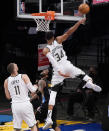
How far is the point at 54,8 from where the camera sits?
1480cm

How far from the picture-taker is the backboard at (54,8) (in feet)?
44.9

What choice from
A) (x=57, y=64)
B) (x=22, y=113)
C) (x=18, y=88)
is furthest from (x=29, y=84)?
(x=57, y=64)

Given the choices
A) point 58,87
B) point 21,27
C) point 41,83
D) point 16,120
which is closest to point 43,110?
point 41,83

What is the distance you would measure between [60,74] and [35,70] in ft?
33.4

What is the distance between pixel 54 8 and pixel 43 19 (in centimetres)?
143

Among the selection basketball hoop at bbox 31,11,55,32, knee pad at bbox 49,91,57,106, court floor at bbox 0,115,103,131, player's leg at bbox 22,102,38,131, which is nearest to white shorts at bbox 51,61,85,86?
knee pad at bbox 49,91,57,106

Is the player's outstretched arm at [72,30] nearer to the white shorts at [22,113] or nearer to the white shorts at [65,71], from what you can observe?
the white shorts at [65,71]

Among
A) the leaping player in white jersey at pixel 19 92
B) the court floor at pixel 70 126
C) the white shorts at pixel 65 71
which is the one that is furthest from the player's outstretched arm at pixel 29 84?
the court floor at pixel 70 126

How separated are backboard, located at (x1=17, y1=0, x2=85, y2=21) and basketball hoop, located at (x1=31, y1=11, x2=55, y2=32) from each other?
0.32 metres

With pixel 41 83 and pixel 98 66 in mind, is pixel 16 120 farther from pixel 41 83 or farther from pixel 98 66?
pixel 98 66

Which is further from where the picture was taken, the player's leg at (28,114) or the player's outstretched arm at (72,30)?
the player's outstretched arm at (72,30)

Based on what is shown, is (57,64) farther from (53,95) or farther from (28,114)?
(28,114)

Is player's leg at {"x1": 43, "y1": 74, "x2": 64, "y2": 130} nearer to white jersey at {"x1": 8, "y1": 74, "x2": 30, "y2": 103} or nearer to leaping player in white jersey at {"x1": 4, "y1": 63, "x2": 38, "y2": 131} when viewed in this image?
leaping player in white jersey at {"x1": 4, "y1": 63, "x2": 38, "y2": 131}

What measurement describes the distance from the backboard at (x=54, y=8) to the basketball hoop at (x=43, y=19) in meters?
0.32
